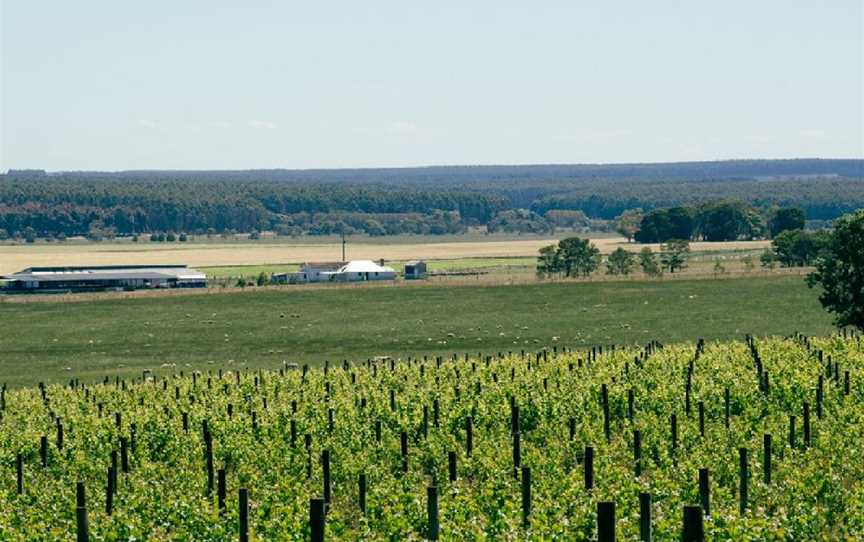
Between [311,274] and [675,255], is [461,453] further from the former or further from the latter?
[311,274]

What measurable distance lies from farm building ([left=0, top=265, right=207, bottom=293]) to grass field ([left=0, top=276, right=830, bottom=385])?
29770 millimetres

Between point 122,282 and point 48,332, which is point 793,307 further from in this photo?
point 122,282

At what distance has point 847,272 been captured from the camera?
247ft

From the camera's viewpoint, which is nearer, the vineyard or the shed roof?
the vineyard

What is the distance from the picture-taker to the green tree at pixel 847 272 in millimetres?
74188

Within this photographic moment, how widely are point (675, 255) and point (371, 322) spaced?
202 feet

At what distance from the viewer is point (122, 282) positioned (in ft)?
487

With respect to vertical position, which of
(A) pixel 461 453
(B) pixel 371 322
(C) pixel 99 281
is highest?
(A) pixel 461 453

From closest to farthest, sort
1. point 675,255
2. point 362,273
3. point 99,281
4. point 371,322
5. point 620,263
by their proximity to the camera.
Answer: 1. point 371,322
2. point 99,281
3. point 620,263
4. point 675,255
5. point 362,273

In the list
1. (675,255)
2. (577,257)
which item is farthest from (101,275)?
(675,255)

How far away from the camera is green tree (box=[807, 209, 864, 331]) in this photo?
74.2m

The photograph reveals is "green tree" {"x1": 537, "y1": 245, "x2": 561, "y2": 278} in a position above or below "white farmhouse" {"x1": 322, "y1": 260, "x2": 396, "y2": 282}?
above


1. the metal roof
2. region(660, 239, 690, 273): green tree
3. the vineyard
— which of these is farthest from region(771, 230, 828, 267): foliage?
the vineyard

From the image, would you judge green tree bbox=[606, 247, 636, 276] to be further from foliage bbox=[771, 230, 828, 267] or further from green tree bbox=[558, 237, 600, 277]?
foliage bbox=[771, 230, 828, 267]
